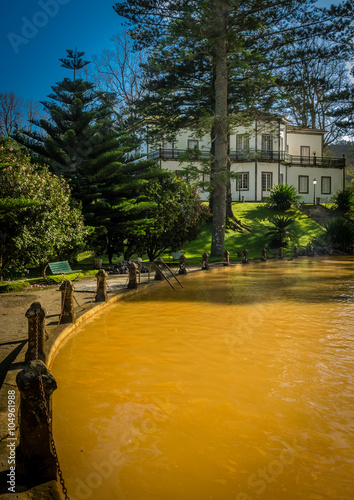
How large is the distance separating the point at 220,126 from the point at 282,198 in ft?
52.2

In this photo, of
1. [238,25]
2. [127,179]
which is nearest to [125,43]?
[238,25]

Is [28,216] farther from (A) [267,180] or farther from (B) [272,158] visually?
(B) [272,158]

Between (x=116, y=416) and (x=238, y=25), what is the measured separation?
2159 cm

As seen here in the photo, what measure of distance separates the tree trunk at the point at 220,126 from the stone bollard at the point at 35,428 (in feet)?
62.4

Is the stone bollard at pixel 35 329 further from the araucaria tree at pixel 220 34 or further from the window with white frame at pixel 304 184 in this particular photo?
the window with white frame at pixel 304 184

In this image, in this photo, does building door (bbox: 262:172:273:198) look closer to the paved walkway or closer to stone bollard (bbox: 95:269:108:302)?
A: the paved walkway

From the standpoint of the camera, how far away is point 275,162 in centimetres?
4303

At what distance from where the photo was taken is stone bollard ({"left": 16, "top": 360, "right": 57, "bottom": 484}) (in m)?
3.12

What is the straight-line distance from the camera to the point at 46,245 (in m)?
14.2

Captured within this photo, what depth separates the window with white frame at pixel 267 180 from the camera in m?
43.1

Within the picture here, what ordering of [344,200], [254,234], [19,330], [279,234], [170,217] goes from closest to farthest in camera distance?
[19,330], [170,217], [279,234], [254,234], [344,200]

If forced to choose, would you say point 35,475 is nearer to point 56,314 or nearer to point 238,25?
point 56,314

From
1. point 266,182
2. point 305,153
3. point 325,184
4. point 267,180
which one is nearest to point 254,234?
point 266,182

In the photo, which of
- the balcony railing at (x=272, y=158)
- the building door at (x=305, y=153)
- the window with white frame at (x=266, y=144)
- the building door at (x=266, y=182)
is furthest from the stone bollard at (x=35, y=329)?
the building door at (x=305, y=153)
